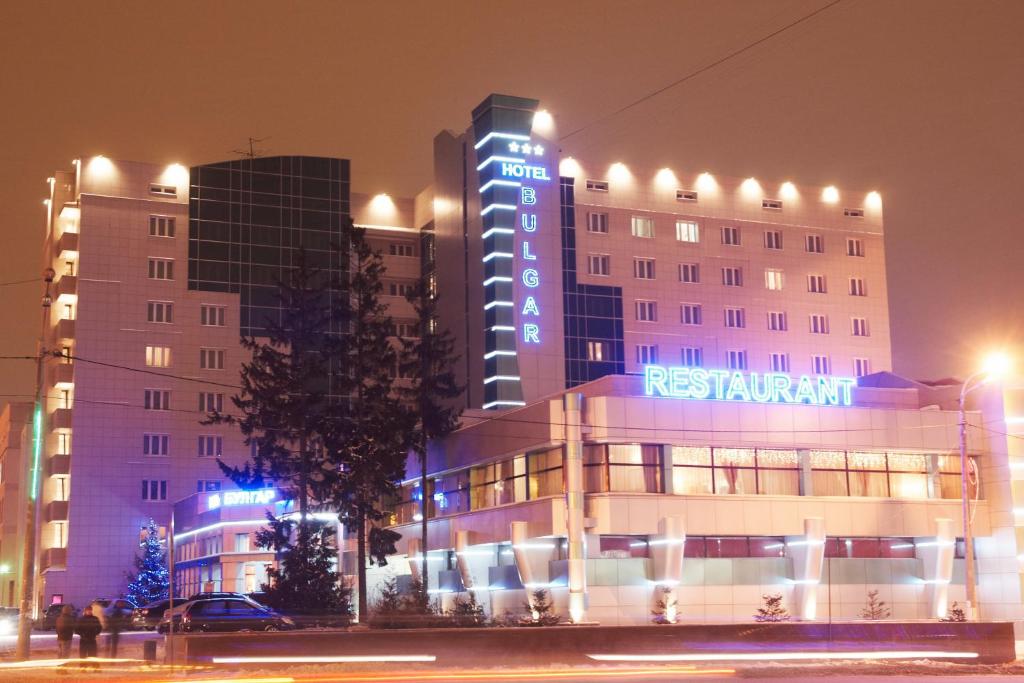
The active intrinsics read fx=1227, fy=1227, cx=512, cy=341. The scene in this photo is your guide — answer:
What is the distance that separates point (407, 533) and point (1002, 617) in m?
33.6

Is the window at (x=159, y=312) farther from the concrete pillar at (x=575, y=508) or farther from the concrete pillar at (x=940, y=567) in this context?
the concrete pillar at (x=940, y=567)

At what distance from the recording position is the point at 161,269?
105938 millimetres

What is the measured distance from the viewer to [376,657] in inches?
1291

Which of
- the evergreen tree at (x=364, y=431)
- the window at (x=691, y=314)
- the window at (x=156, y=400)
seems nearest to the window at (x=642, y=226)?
the window at (x=691, y=314)

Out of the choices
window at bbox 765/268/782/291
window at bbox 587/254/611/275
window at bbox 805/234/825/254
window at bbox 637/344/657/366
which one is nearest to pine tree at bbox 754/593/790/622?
window at bbox 637/344/657/366

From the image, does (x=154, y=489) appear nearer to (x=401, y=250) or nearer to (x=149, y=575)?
(x=149, y=575)

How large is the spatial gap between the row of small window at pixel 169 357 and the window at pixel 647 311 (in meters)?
36.7

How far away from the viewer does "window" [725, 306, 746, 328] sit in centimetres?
11291

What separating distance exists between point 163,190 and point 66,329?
48.9 feet

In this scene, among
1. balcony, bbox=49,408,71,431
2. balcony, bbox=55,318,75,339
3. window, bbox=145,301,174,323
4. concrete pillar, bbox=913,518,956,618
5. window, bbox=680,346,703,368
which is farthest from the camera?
window, bbox=680,346,703,368

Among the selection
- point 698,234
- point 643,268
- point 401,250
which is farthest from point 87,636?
point 401,250

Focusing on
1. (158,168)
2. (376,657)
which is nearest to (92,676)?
(376,657)

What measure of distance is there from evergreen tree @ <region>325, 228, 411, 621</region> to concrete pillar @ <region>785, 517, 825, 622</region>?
21.7m

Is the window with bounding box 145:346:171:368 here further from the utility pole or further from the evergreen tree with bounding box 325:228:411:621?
the utility pole
